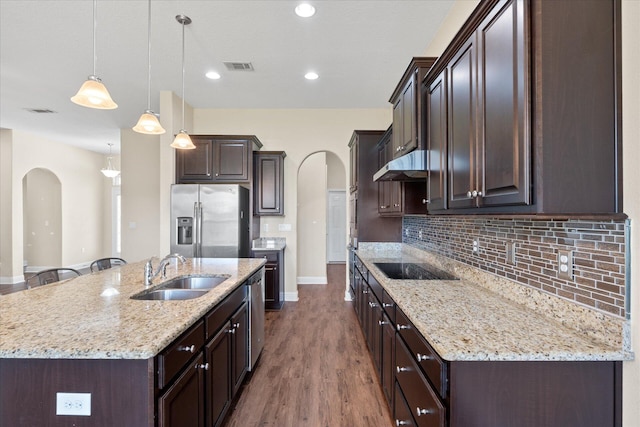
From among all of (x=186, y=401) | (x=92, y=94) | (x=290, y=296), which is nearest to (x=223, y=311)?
(x=186, y=401)

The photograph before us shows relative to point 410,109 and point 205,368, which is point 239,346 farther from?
point 410,109

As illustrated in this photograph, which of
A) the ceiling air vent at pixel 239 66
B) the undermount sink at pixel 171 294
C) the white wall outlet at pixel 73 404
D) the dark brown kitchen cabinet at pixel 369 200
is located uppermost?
the ceiling air vent at pixel 239 66

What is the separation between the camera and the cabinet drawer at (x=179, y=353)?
1.23m

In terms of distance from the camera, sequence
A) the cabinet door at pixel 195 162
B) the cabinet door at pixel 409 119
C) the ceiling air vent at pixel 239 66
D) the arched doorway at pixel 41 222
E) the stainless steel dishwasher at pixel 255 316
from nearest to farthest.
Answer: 1. the cabinet door at pixel 409 119
2. the stainless steel dishwasher at pixel 255 316
3. the ceiling air vent at pixel 239 66
4. the cabinet door at pixel 195 162
5. the arched doorway at pixel 41 222

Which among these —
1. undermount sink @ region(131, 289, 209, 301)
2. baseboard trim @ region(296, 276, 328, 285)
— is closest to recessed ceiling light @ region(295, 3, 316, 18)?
undermount sink @ region(131, 289, 209, 301)

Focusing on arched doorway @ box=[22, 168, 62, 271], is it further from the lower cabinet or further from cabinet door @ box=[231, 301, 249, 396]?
the lower cabinet

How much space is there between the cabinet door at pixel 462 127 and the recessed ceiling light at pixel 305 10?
4.99 ft

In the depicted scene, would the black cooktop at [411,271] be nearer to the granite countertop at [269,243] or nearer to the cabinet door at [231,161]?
the granite countertop at [269,243]

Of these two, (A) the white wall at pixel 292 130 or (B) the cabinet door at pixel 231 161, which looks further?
(A) the white wall at pixel 292 130

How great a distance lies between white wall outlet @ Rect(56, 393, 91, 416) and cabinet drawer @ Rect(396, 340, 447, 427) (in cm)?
126

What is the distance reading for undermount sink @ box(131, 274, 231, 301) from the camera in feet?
6.69

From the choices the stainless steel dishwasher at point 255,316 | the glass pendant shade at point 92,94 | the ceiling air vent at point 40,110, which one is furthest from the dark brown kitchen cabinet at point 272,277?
the ceiling air vent at point 40,110

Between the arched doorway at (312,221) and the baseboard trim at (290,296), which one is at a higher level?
the arched doorway at (312,221)

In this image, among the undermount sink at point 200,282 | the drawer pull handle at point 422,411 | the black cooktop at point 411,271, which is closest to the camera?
the drawer pull handle at point 422,411
